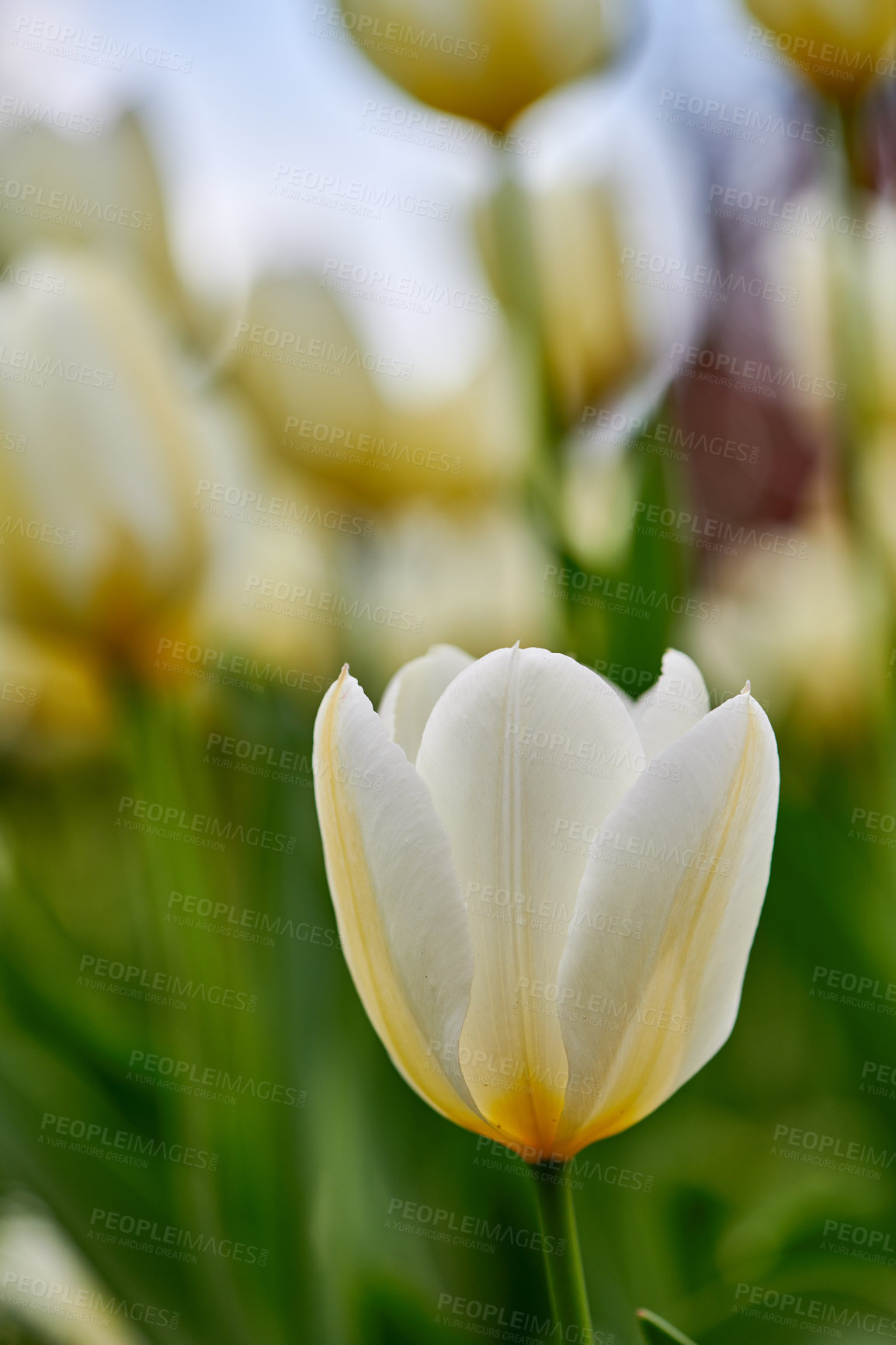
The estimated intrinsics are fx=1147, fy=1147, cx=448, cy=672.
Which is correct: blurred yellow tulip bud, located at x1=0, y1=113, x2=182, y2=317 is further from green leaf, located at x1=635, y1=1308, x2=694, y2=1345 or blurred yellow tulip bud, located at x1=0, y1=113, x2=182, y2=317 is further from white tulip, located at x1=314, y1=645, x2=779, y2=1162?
green leaf, located at x1=635, y1=1308, x2=694, y2=1345

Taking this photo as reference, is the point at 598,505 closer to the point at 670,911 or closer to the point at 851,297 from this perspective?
the point at 851,297

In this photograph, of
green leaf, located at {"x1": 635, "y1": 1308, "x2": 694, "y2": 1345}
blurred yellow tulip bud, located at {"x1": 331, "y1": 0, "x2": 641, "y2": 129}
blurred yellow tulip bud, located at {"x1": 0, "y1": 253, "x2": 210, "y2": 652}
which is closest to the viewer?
green leaf, located at {"x1": 635, "y1": 1308, "x2": 694, "y2": 1345}

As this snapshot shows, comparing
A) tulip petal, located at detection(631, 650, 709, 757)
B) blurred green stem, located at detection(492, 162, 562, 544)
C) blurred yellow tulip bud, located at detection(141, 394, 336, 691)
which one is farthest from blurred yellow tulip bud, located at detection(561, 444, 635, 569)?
tulip petal, located at detection(631, 650, 709, 757)

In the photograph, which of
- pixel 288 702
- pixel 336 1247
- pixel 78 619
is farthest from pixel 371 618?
pixel 336 1247

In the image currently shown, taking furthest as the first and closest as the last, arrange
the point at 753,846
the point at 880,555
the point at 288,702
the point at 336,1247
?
the point at 288,702 → the point at 880,555 → the point at 336,1247 → the point at 753,846

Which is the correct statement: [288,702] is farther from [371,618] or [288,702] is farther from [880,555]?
[880,555]
